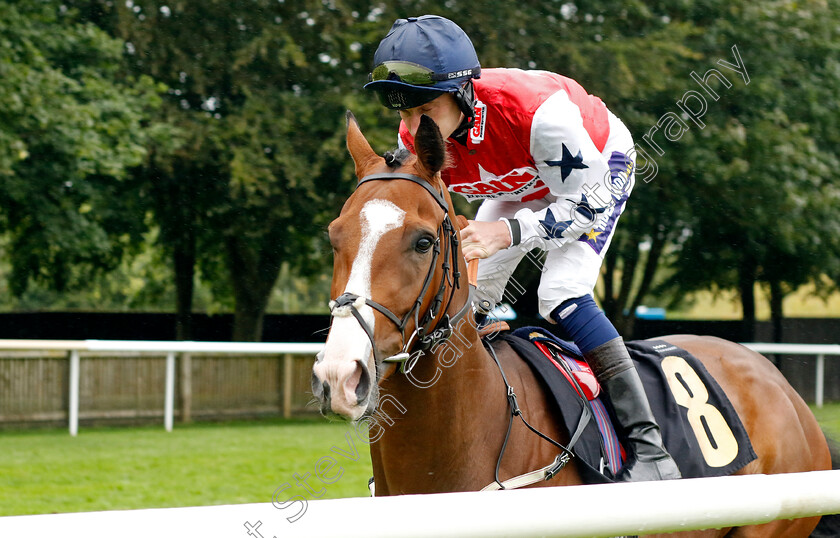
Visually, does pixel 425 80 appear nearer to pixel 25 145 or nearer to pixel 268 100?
pixel 25 145

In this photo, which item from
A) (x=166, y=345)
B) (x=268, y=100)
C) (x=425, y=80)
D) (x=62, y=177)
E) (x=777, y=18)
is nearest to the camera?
(x=425, y=80)

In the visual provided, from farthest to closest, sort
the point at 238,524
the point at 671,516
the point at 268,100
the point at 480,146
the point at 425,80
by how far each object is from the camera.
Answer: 1. the point at 268,100
2. the point at 480,146
3. the point at 425,80
4. the point at 671,516
5. the point at 238,524

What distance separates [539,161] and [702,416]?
1.11 m

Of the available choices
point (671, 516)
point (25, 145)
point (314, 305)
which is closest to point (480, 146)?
point (671, 516)

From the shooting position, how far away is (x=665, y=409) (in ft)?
9.49

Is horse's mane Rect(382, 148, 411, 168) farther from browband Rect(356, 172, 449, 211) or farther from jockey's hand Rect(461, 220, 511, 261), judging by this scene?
jockey's hand Rect(461, 220, 511, 261)

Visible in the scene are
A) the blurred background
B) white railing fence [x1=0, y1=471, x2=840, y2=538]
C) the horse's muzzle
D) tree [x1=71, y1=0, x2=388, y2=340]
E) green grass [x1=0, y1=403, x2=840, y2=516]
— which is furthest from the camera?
tree [x1=71, y1=0, x2=388, y2=340]

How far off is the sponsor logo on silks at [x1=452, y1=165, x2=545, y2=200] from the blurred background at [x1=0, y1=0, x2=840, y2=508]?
25.2 ft

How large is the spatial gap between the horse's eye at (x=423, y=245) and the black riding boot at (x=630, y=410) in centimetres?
85

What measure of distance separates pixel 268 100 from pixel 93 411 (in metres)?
4.81

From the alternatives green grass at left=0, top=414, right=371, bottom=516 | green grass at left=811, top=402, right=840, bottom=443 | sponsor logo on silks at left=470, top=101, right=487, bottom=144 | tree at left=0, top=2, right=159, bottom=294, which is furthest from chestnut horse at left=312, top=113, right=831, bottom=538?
tree at left=0, top=2, right=159, bottom=294

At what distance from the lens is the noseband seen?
6.54ft

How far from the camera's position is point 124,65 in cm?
1141

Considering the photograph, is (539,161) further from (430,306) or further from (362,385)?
(362,385)
